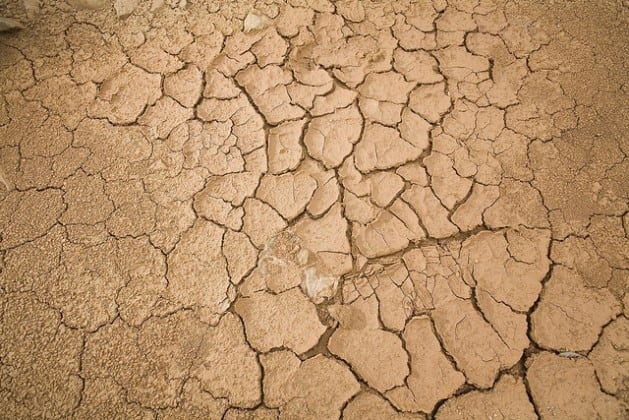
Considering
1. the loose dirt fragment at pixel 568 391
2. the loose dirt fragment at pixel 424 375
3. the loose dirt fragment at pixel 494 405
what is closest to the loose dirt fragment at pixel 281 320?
the loose dirt fragment at pixel 424 375

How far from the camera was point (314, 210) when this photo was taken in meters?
1.77

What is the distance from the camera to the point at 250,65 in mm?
2139

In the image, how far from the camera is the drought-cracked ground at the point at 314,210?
1431mm

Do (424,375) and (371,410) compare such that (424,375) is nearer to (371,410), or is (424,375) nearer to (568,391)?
(371,410)

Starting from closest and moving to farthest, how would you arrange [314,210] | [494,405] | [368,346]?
[494,405], [368,346], [314,210]

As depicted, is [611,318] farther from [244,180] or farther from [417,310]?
[244,180]

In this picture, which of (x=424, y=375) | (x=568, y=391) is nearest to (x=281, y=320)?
(x=424, y=375)

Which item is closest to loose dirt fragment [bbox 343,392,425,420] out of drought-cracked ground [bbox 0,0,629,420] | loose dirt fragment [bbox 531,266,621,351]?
drought-cracked ground [bbox 0,0,629,420]

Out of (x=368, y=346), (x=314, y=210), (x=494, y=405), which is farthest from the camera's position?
(x=314, y=210)

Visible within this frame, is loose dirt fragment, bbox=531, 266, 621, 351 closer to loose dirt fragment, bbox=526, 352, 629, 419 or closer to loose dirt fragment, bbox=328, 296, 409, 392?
loose dirt fragment, bbox=526, 352, 629, 419

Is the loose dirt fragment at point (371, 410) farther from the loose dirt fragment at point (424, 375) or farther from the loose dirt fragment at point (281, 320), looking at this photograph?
the loose dirt fragment at point (281, 320)

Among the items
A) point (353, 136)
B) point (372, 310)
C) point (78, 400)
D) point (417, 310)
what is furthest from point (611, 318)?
point (78, 400)

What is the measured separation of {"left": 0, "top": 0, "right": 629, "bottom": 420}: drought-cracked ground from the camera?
4.69 feet

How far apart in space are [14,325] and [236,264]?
926 mm
